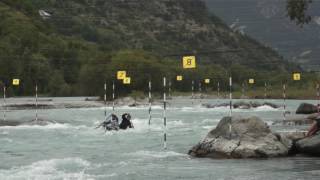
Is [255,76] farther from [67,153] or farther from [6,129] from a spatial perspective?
[67,153]

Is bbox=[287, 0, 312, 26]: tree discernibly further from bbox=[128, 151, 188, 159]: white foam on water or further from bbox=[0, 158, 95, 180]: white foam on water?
bbox=[0, 158, 95, 180]: white foam on water

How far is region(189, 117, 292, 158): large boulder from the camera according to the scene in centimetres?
2272

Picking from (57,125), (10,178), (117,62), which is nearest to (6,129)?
(57,125)

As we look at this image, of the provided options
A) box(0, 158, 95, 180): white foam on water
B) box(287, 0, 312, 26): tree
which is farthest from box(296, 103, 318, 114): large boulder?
box(0, 158, 95, 180): white foam on water

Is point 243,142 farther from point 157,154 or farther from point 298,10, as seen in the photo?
point 298,10

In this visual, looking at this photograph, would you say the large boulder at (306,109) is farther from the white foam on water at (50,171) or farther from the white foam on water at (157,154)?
the white foam on water at (50,171)

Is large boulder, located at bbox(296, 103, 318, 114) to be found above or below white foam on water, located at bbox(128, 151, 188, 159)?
above

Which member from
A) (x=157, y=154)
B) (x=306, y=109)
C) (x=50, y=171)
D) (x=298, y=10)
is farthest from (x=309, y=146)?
(x=306, y=109)

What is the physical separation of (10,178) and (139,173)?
150 inches

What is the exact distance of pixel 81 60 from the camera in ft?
535

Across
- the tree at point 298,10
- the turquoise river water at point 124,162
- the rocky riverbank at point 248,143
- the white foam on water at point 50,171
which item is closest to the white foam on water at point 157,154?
the turquoise river water at point 124,162

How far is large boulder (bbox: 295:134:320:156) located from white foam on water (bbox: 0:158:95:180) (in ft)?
25.1

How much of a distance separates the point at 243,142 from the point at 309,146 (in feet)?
7.75

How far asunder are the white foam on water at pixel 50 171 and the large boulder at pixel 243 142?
458 cm
